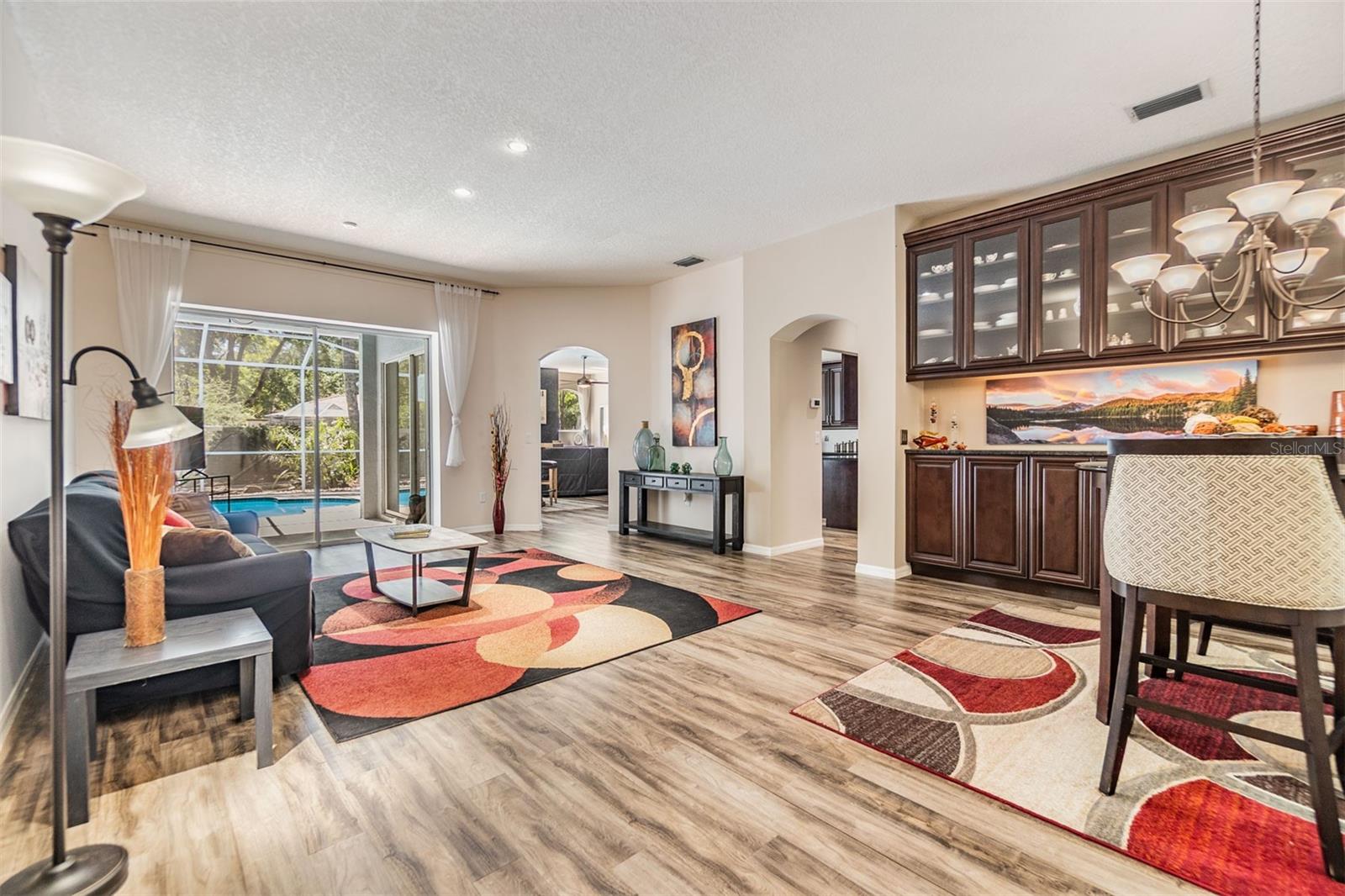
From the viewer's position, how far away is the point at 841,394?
7.83m

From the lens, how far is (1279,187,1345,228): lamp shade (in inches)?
87.8

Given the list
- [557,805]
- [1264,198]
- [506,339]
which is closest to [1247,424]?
[1264,198]

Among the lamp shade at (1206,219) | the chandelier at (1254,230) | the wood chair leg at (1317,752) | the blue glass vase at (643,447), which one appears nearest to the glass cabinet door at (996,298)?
the chandelier at (1254,230)

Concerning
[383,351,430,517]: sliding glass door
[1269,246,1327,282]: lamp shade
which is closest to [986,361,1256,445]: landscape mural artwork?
[1269,246,1327,282]: lamp shade

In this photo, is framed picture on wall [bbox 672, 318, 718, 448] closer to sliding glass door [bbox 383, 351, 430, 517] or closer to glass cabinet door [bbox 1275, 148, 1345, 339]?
sliding glass door [bbox 383, 351, 430, 517]

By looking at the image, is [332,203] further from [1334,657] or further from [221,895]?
[1334,657]

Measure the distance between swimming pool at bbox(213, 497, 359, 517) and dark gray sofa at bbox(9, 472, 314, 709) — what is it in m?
3.88

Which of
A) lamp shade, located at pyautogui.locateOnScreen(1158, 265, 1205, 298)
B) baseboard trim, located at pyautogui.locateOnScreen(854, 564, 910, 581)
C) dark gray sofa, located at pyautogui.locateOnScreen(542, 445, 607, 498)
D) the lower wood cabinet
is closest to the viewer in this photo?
lamp shade, located at pyautogui.locateOnScreen(1158, 265, 1205, 298)

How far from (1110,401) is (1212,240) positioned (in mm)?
2203

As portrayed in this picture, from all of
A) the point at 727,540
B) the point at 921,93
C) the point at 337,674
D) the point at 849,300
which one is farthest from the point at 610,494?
the point at 921,93

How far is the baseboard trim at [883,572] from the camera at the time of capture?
4.77 meters

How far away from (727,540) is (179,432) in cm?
472

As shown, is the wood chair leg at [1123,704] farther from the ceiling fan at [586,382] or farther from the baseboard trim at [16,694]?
the ceiling fan at [586,382]

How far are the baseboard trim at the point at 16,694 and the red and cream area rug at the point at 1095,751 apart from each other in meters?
3.00
